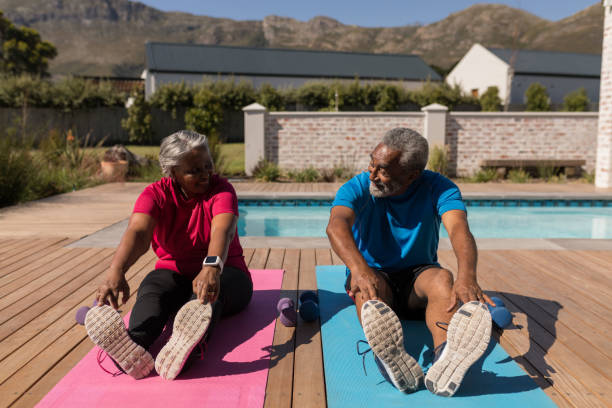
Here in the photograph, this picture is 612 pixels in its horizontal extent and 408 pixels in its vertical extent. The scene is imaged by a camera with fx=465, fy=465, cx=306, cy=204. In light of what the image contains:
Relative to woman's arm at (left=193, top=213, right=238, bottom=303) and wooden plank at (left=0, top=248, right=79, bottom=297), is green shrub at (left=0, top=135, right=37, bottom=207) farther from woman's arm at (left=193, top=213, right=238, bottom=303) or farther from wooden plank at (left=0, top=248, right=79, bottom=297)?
woman's arm at (left=193, top=213, right=238, bottom=303)

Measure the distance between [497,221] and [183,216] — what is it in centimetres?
→ 558

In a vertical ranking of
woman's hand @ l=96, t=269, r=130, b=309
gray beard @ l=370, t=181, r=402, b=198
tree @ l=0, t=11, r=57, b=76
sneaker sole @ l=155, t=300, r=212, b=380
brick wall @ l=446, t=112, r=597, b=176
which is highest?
tree @ l=0, t=11, r=57, b=76

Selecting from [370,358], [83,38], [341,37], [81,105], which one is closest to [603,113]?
[370,358]

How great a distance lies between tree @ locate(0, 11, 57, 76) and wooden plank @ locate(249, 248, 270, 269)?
36.7m

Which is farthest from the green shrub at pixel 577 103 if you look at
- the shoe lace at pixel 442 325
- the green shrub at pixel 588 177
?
the shoe lace at pixel 442 325

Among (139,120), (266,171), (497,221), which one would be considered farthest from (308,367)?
(139,120)

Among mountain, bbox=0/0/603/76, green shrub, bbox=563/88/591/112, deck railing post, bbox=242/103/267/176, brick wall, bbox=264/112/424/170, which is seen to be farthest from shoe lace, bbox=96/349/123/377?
mountain, bbox=0/0/603/76

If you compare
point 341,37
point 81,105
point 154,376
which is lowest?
point 154,376

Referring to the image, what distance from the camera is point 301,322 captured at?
2270 millimetres

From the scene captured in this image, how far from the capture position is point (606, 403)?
60.5 inches

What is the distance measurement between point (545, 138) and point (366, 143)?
3.88m

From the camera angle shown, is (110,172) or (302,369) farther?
(110,172)

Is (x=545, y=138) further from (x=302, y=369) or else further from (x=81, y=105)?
(x=81, y=105)

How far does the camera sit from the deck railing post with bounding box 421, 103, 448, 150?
997 cm
